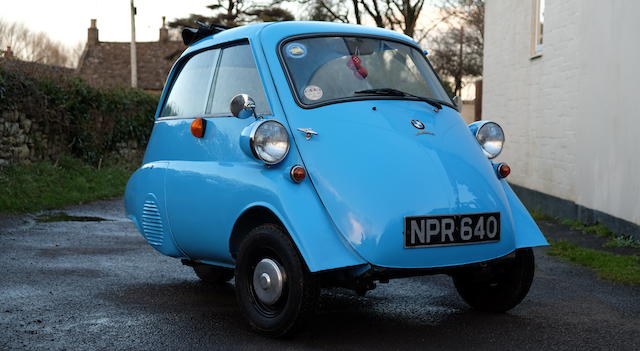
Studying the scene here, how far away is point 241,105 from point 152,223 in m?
1.52

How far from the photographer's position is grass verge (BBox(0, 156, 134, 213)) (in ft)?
40.3

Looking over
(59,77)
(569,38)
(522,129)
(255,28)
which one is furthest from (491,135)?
(59,77)

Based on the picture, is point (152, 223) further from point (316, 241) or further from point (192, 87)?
point (316, 241)

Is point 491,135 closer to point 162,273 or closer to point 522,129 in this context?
point 162,273

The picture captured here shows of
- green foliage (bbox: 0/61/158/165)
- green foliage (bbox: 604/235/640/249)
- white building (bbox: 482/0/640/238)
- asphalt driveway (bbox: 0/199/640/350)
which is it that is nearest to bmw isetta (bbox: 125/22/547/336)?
asphalt driveway (bbox: 0/199/640/350)

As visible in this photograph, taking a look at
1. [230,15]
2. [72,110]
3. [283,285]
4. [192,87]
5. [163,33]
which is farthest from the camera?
[163,33]

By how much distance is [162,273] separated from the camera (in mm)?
7262

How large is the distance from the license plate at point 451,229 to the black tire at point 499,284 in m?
0.28

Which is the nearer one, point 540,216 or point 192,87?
point 192,87

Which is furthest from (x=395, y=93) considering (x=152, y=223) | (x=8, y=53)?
(x=8, y=53)

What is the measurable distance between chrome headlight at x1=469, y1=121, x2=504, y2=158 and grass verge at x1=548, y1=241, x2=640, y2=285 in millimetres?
2172

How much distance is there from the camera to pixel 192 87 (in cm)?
620

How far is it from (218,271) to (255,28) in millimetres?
2149

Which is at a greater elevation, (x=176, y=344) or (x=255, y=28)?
(x=255, y=28)
